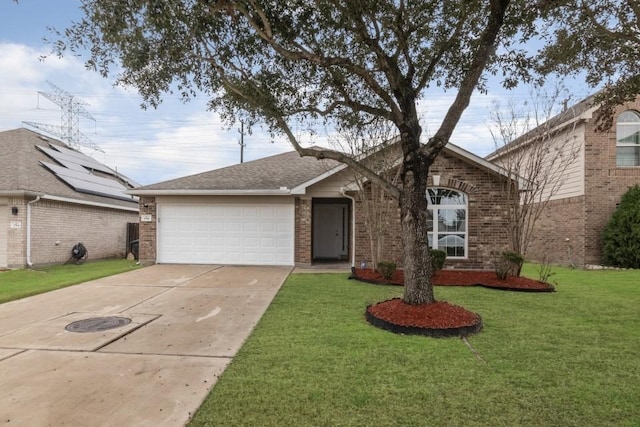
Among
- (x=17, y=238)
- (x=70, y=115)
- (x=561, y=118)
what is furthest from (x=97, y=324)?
(x=70, y=115)

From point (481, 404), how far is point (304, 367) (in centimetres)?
177

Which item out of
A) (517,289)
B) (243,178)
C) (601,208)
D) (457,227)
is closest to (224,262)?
(243,178)

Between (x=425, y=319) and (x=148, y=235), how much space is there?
10.9 metres

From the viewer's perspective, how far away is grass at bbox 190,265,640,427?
3.33 metres

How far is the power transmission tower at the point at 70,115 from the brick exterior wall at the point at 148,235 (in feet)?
47.4

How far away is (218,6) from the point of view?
607 cm

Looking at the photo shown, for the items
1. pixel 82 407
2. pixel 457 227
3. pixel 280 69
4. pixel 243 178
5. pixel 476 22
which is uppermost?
pixel 476 22

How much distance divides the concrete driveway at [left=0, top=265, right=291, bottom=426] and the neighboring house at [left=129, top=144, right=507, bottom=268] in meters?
4.31

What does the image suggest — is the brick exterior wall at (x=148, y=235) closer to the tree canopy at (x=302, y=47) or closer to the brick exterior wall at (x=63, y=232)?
the brick exterior wall at (x=63, y=232)

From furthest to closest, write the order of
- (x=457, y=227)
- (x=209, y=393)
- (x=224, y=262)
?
(x=224, y=262) → (x=457, y=227) → (x=209, y=393)

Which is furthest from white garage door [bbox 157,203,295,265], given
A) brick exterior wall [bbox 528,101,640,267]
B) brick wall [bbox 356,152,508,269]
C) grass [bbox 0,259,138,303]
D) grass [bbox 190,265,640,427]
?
brick exterior wall [bbox 528,101,640,267]

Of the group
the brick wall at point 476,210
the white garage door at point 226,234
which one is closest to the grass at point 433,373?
the brick wall at point 476,210

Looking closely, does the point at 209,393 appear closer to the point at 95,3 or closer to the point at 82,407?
the point at 82,407

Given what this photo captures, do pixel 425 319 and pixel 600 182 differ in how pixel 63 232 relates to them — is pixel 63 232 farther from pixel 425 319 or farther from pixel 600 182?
pixel 600 182
